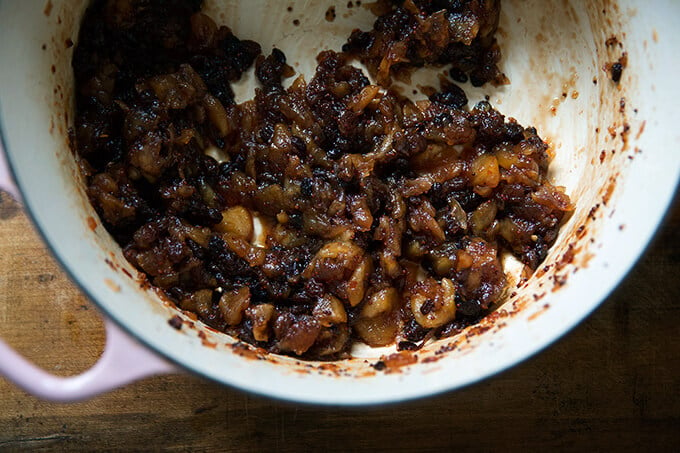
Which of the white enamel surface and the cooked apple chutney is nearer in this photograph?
the white enamel surface

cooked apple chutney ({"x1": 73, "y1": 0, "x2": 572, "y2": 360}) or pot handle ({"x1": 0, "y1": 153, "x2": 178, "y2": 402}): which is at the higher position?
cooked apple chutney ({"x1": 73, "y1": 0, "x2": 572, "y2": 360})

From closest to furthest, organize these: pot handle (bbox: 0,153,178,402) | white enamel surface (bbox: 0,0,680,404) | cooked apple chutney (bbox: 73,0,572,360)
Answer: pot handle (bbox: 0,153,178,402) < white enamel surface (bbox: 0,0,680,404) < cooked apple chutney (bbox: 73,0,572,360)

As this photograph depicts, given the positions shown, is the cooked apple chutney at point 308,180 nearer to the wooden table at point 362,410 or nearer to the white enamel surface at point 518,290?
the white enamel surface at point 518,290

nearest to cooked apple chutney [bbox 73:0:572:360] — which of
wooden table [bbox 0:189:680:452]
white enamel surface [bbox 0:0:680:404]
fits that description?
white enamel surface [bbox 0:0:680:404]

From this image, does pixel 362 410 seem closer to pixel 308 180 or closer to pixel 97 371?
pixel 308 180

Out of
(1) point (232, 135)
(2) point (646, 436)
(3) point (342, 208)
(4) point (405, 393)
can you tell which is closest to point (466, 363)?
(4) point (405, 393)

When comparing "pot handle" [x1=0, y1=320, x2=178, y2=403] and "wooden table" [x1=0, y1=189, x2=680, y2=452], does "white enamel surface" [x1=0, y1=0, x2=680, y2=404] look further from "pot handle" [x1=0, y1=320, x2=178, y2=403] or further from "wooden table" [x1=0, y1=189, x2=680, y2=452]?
"wooden table" [x1=0, y1=189, x2=680, y2=452]
